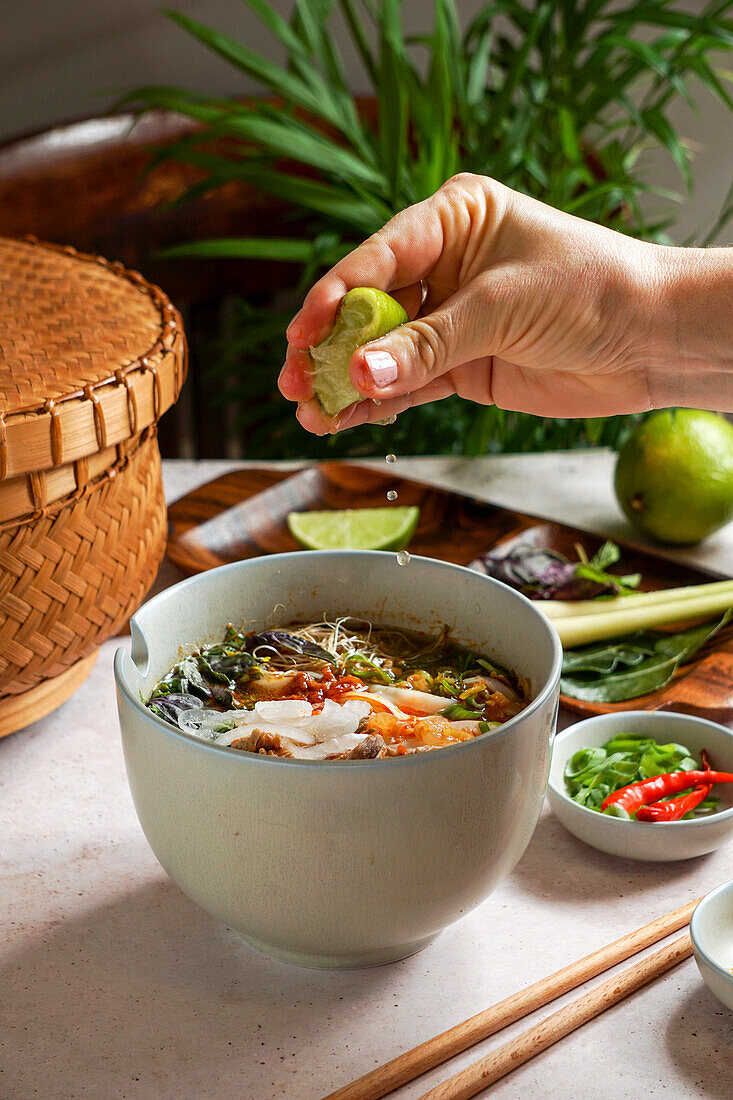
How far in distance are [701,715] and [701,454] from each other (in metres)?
0.50

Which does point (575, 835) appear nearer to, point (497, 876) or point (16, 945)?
point (497, 876)

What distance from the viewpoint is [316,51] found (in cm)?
230

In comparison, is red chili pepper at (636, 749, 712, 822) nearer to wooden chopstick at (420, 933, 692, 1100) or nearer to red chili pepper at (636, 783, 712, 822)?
red chili pepper at (636, 783, 712, 822)

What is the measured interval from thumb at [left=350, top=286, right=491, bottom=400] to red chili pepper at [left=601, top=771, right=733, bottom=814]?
41cm

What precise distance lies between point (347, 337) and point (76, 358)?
27 centimetres

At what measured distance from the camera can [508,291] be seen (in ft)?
3.05

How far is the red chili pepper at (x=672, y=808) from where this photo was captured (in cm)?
90

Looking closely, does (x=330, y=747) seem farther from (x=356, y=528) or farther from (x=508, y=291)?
(x=356, y=528)

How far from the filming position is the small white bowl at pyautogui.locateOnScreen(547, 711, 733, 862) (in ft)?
2.86

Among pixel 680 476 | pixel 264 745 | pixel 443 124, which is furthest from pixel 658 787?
pixel 443 124

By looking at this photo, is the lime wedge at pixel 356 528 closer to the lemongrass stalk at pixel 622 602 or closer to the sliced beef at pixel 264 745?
the lemongrass stalk at pixel 622 602

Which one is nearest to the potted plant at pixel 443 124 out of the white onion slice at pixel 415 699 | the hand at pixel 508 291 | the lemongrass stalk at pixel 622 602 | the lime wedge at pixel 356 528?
the lime wedge at pixel 356 528

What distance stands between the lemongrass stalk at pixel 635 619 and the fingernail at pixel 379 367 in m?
0.46

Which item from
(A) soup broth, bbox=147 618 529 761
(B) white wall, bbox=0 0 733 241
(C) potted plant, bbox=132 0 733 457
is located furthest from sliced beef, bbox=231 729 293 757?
(B) white wall, bbox=0 0 733 241
